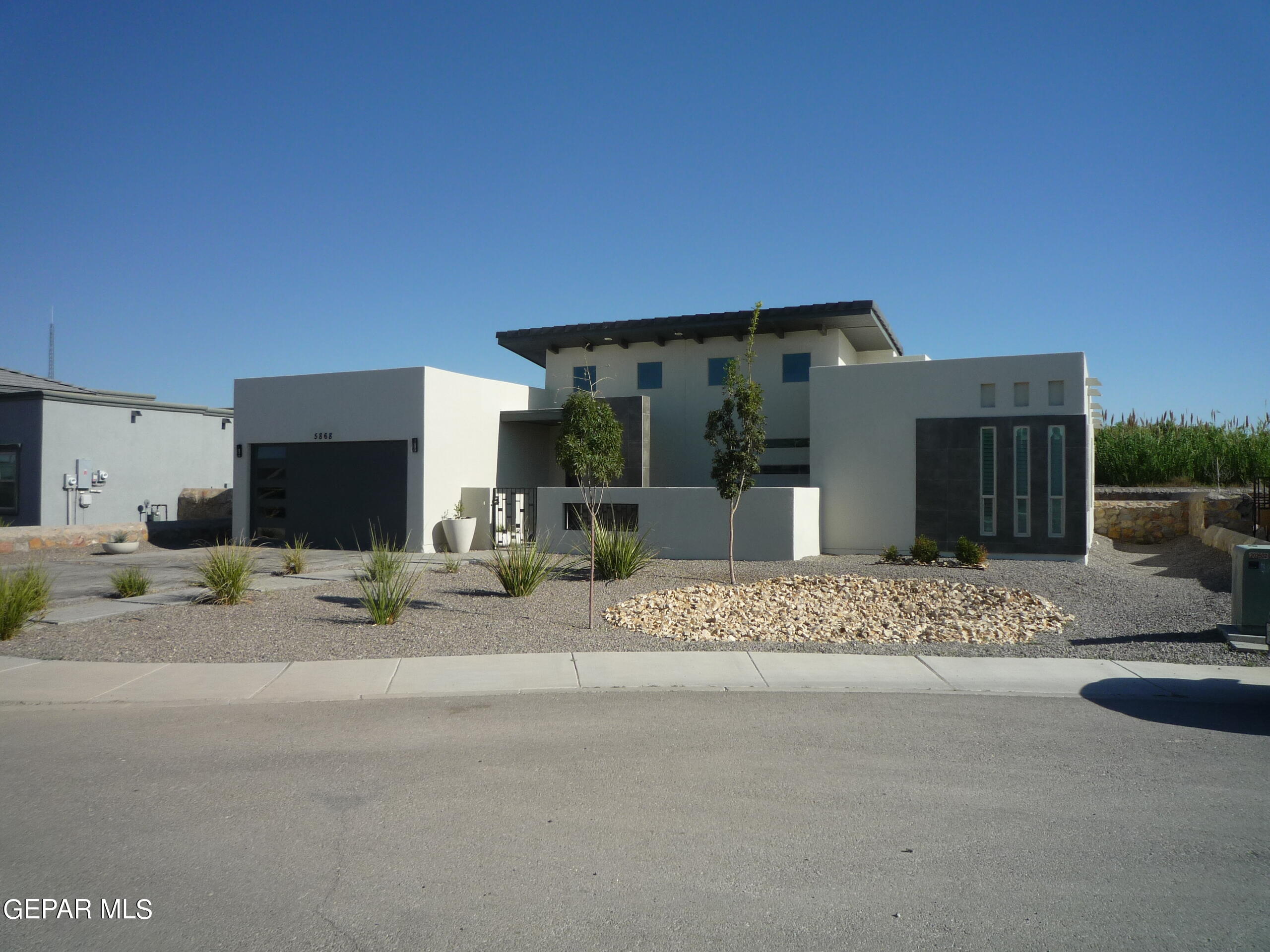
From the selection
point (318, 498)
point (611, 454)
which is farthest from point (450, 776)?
point (318, 498)

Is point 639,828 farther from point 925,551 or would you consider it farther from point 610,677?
point 925,551

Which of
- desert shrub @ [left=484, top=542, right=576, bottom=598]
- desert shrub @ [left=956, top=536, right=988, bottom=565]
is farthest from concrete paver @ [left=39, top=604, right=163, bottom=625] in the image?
desert shrub @ [left=956, top=536, right=988, bottom=565]

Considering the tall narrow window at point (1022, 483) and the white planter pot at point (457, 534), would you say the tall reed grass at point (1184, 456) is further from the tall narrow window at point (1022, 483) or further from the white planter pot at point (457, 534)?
the white planter pot at point (457, 534)

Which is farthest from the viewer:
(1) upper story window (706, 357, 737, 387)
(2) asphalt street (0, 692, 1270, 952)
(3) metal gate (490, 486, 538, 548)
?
(1) upper story window (706, 357, 737, 387)

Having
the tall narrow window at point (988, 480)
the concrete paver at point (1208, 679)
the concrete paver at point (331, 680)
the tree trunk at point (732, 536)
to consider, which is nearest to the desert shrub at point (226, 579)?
the concrete paver at point (331, 680)

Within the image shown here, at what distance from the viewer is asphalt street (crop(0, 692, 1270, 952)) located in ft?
12.2

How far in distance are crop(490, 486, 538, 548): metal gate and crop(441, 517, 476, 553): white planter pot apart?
0.65m

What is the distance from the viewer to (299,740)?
648cm

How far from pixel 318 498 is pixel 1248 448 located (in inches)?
1088

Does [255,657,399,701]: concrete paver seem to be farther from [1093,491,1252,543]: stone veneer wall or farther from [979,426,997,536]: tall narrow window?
[1093,491,1252,543]: stone veneer wall

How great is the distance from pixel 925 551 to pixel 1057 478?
138 inches

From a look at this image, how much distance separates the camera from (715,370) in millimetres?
23703

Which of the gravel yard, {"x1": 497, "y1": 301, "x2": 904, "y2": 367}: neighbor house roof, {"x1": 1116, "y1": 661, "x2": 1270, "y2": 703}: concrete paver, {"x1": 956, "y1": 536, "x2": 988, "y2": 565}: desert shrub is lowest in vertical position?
{"x1": 1116, "y1": 661, "x2": 1270, "y2": 703}: concrete paver

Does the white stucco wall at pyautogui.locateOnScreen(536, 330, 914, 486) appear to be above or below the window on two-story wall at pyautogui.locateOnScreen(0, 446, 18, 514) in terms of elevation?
above
